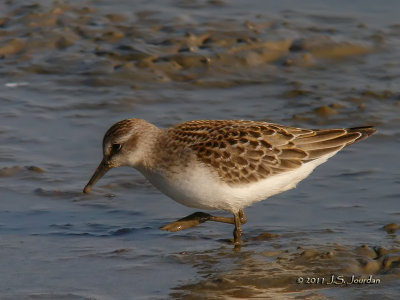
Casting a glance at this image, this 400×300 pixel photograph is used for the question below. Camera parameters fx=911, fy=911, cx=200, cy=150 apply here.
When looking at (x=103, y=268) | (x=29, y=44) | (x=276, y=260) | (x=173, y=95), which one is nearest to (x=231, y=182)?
(x=276, y=260)

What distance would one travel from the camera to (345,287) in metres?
9.70

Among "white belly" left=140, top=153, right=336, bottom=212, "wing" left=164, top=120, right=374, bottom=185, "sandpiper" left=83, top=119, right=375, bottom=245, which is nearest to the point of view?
"white belly" left=140, top=153, right=336, bottom=212

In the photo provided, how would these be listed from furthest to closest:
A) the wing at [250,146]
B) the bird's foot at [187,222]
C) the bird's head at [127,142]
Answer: the bird's foot at [187,222] → the bird's head at [127,142] → the wing at [250,146]

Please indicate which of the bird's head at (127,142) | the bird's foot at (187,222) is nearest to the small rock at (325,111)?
the bird's foot at (187,222)

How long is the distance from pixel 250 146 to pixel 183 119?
4.05m

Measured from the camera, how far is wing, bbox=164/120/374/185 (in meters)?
10.9

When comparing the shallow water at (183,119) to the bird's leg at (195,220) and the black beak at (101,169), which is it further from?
the black beak at (101,169)

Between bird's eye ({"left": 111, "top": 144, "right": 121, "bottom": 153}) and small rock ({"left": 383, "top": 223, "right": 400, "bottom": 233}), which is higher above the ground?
bird's eye ({"left": 111, "top": 144, "right": 121, "bottom": 153})

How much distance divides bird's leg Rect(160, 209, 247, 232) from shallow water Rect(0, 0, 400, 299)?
0.15 m

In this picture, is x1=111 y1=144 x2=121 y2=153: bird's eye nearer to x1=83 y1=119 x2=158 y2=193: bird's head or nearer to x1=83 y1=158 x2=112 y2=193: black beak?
x1=83 y1=119 x2=158 y2=193: bird's head

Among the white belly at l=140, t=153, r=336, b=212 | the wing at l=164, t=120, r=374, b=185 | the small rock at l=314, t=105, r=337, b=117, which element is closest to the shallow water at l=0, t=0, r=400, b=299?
the small rock at l=314, t=105, r=337, b=117

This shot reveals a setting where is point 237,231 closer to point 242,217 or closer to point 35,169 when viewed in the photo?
point 242,217

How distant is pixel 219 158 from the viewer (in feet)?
35.6

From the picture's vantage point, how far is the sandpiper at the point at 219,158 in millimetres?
10734
